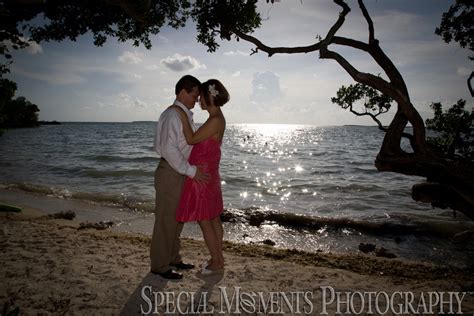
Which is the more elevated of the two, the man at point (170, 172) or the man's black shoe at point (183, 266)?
the man at point (170, 172)

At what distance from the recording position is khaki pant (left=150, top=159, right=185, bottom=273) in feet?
14.0

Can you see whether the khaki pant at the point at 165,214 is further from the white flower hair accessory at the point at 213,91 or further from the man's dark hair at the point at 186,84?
the white flower hair accessory at the point at 213,91

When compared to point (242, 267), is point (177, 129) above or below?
above

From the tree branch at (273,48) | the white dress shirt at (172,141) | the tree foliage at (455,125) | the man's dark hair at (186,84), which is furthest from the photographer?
the tree foliage at (455,125)

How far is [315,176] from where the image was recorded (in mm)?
21172

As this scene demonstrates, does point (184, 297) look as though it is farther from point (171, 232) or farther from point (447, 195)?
point (447, 195)

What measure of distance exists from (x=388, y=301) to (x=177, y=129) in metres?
3.92

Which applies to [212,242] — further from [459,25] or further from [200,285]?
[459,25]

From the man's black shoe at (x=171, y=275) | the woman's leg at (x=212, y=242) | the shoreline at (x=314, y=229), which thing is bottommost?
the shoreline at (x=314, y=229)

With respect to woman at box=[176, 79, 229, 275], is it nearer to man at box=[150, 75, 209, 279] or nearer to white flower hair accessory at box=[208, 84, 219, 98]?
white flower hair accessory at box=[208, 84, 219, 98]

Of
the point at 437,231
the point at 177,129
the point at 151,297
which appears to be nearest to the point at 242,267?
the point at 151,297

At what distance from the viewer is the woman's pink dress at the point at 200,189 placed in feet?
14.1

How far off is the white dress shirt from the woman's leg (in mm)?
926

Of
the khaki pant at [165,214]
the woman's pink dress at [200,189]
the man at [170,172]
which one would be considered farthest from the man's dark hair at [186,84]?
the khaki pant at [165,214]
